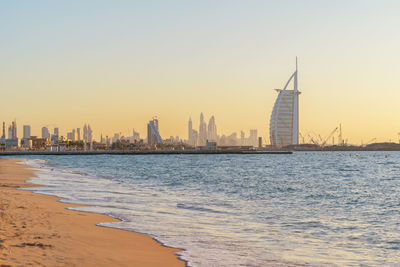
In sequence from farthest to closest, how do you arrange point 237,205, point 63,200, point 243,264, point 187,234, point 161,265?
point 237,205 → point 63,200 → point 187,234 → point 243,264 → point 161,265

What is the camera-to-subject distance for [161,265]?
9867mm

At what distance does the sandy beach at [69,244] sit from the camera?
30.7ft

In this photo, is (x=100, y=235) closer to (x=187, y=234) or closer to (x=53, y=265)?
(x=187, y=234)

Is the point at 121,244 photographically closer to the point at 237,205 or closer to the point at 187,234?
the point at 187,234

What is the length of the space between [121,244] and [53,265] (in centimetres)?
328

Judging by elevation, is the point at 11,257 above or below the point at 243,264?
above

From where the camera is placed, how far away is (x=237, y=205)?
24.7 metres

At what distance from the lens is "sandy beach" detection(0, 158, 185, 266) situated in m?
9.36

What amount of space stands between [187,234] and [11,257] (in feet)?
21.3

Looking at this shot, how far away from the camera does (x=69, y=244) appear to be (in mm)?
11180

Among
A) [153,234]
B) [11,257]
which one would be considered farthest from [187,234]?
[11,257]

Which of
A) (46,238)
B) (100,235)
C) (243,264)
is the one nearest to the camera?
(243,264)

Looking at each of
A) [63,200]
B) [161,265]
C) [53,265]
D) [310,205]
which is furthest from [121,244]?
[310,205]

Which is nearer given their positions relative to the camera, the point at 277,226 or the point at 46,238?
the point at 46,238
